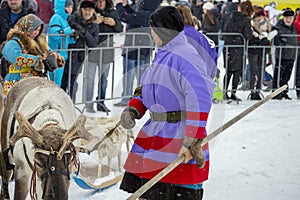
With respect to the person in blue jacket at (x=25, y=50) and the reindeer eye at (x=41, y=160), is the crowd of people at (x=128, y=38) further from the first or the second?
the reindeer eye at (x=41, y=160)

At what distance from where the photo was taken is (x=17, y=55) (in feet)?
19.2

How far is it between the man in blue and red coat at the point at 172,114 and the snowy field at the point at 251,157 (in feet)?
6.27

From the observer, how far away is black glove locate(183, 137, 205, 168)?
3650 millimetres

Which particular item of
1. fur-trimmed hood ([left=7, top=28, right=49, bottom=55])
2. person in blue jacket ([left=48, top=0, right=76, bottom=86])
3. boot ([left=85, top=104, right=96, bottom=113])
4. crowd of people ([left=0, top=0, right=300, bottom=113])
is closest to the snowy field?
boot ([left=85, top=104, right=96, bottom=113])

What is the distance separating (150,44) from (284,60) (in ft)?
10.6

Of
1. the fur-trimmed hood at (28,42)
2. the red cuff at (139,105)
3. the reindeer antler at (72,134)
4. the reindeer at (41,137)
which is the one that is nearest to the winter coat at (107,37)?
the fur-trimmed hood at (28,42)

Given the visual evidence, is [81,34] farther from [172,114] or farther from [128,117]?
[172,114]

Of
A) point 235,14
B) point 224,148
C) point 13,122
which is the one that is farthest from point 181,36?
point 235,14

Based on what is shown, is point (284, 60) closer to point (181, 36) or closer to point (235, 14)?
point (235, 14)

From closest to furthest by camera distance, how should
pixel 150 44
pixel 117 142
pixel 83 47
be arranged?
1. pixel 117 142
2. pixel 83 47
3. pixel 150 44

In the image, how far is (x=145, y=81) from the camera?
13.0ft

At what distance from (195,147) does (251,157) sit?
4.01 meters

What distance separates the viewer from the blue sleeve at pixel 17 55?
583 centimetres

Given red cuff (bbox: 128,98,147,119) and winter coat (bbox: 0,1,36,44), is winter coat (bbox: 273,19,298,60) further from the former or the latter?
red cuff (bbox: 128,98,147,119)
